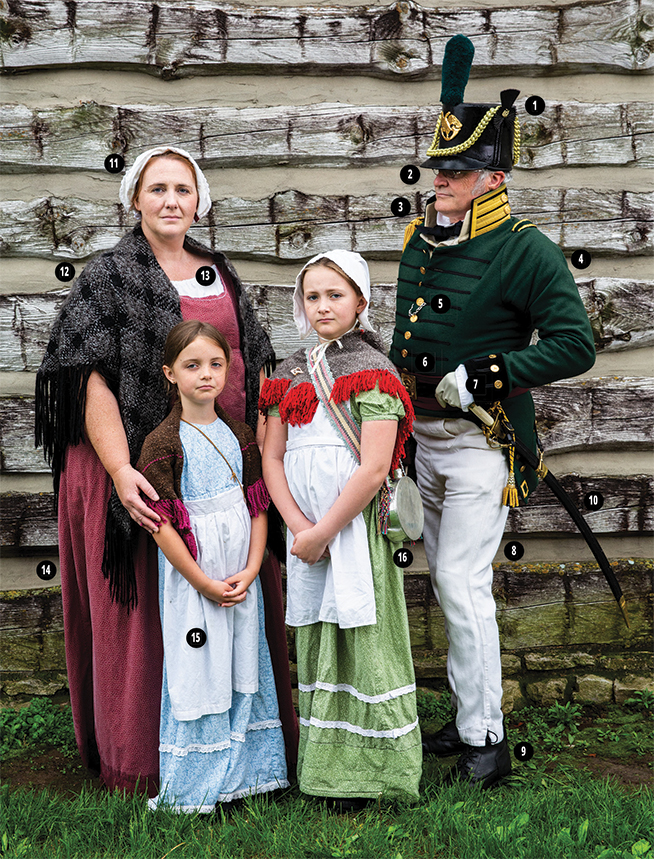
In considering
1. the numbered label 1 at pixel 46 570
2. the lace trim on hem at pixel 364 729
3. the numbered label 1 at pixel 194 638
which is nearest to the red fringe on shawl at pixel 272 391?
the numbered label 1 at pixel 194 638

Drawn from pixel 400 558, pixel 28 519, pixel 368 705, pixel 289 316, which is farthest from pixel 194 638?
pixel 289 316

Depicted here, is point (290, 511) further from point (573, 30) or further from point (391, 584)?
point (573, 30)

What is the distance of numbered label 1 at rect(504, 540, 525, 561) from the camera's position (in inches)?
153

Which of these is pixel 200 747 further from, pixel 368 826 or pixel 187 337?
pixel 187 337

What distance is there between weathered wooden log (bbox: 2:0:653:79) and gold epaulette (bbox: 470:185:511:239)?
1154 mm

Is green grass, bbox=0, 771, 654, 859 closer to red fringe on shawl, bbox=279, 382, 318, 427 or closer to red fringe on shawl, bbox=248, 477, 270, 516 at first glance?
red fringe on shawl, bbox=248, 477, 270, 516

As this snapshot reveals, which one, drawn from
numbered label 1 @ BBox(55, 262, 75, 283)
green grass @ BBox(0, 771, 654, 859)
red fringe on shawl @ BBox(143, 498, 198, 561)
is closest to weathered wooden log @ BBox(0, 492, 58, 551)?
numbered label 1 @ BBox(55, 262, 75, 283)

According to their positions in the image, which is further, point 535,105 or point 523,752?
point 535,105

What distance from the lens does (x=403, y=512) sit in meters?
2.76

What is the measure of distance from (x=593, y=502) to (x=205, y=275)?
215cm

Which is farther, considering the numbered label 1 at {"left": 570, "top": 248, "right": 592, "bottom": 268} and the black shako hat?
the numbered label 1 at {"left": 570, "top": 248, "right": 592, "bottom": 268}

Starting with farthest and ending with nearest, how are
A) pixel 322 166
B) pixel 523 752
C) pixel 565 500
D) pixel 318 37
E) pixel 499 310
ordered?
pixel 322 166, pixel 318 37, pixel 523 752, pixel 565 500, pixel 499 310

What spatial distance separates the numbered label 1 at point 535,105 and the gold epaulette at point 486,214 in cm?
108

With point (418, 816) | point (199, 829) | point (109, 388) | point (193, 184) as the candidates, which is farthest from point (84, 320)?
point (418, 816)
